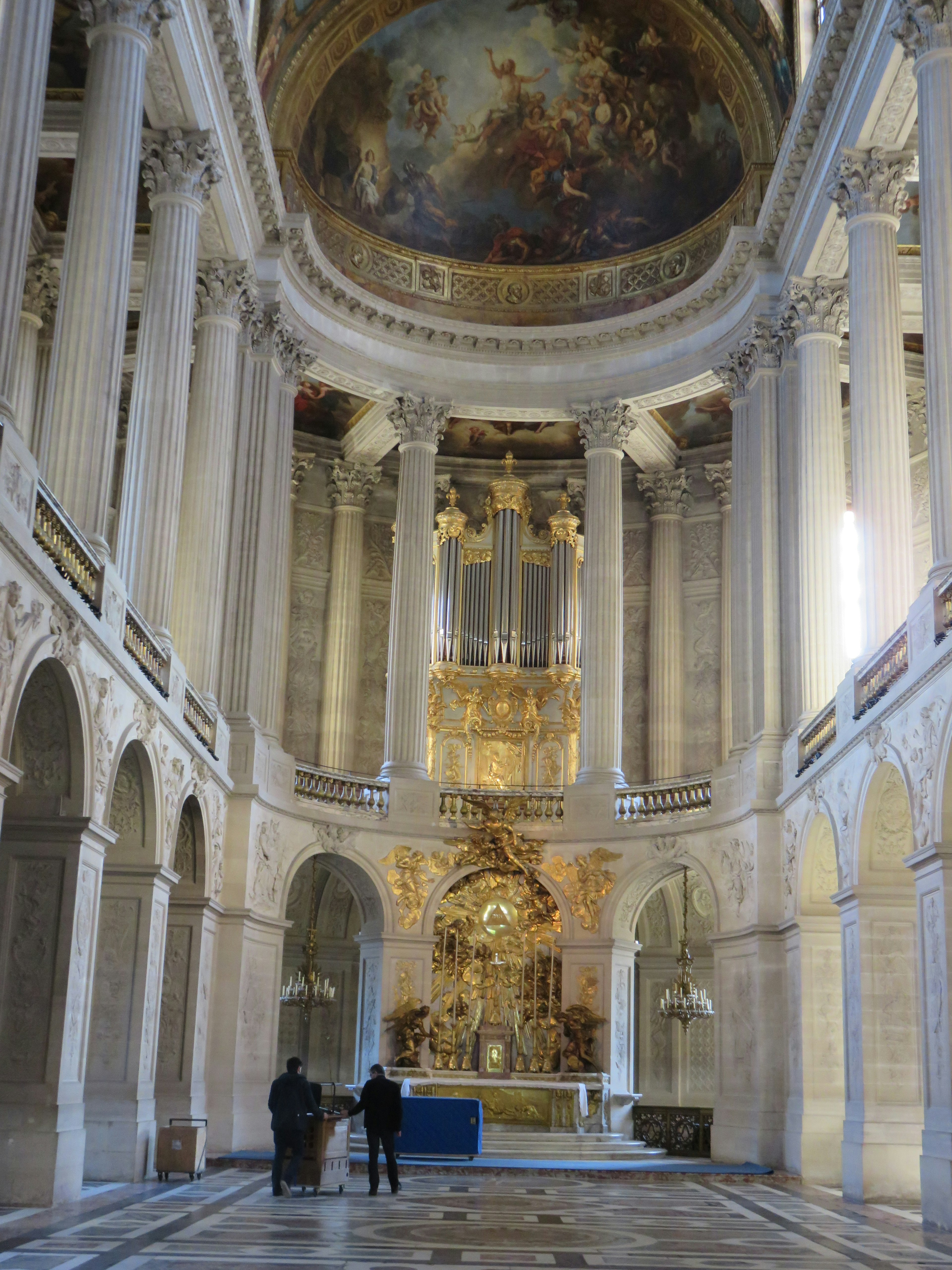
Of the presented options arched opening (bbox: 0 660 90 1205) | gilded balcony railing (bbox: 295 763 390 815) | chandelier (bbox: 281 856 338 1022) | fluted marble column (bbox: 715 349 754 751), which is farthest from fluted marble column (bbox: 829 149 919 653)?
chandelier (bbox: 281 856 338 1022)

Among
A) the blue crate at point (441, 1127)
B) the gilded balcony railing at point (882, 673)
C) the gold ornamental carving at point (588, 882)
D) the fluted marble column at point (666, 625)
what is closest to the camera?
the gilded balcony railing at point (882, 673)

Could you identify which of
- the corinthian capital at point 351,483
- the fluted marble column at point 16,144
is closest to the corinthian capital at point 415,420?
the corinthian capital at point 351,483

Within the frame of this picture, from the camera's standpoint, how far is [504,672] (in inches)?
1215

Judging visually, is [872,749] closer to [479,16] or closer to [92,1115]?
[92,1115]

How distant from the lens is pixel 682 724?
3241 centimetres

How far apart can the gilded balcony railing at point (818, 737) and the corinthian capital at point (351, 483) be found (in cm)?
1342

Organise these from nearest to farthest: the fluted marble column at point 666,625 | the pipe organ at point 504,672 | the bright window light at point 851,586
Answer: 1. the bright window light at point 851,586
2. the pipe organ at point 504,672
3. the fluted marble column at point 666,625

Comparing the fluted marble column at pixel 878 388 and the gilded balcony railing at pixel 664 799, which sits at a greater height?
the fluted marble column at pixel 878 388

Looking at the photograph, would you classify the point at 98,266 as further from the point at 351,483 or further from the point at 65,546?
the point at 351,483

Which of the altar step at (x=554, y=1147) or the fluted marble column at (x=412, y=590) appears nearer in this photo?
the altar step at (x=554, y=1147)

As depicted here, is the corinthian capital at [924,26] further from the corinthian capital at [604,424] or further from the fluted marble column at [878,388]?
the corinthian capital at [604,424]

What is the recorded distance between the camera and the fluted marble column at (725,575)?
31.8 m

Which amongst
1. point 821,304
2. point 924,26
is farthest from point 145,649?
point 821,304

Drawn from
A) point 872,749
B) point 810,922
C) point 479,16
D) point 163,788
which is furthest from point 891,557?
point 479,16
